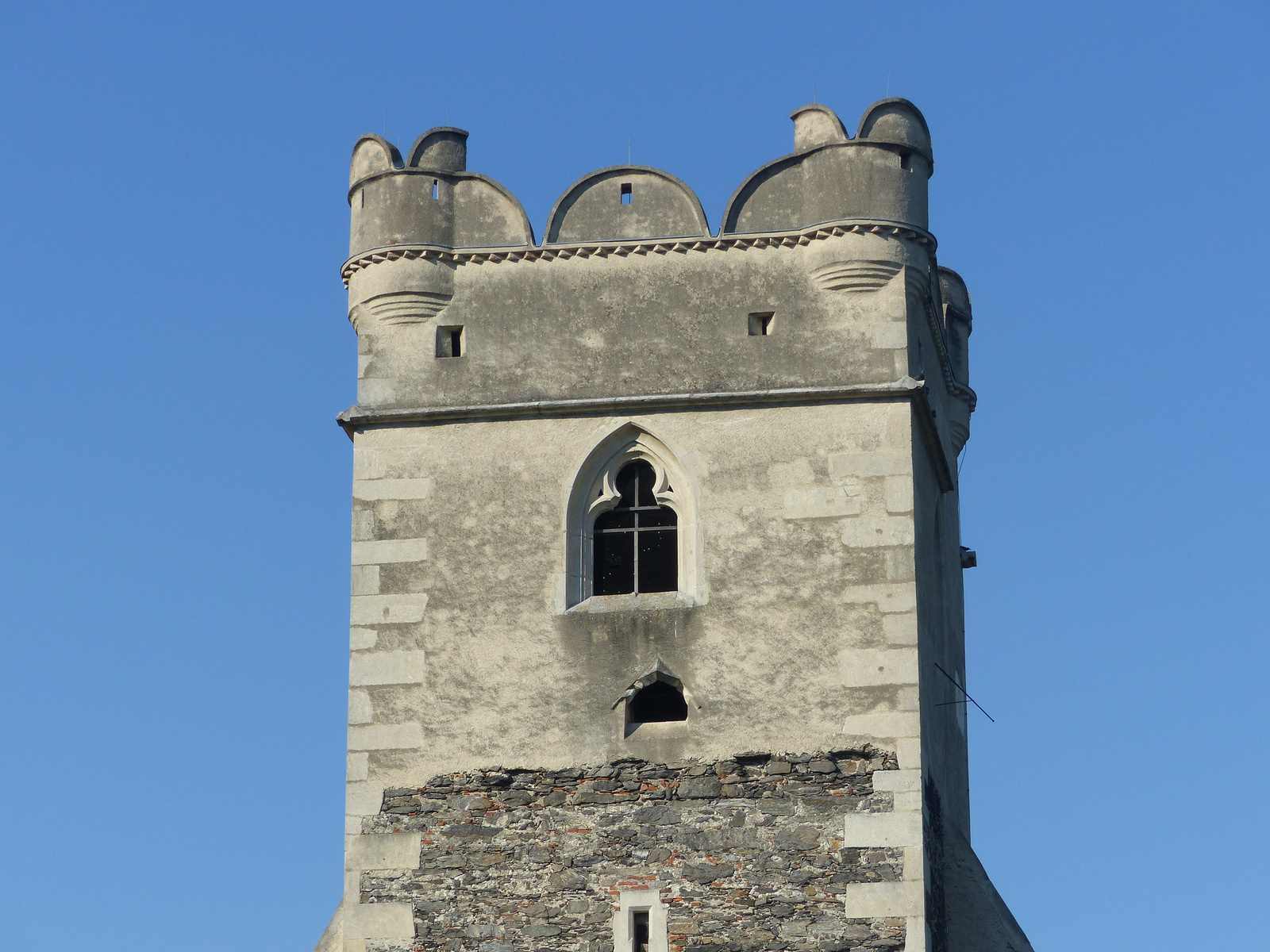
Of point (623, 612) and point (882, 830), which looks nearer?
point (882, 830)

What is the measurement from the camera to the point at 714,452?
19.0 metres

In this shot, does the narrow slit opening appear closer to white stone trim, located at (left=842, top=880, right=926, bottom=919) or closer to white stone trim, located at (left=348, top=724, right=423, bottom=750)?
white stone trim, located at (left=348, top=724, right=423, bottom=750)

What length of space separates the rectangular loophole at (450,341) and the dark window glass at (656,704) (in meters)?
3.07

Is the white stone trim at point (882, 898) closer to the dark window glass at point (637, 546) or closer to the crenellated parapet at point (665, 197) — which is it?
the dark window glass at point (637, 546)

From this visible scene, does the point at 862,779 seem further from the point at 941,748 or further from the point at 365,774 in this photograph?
the point at 365,774

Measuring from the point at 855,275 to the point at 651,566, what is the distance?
106 inches

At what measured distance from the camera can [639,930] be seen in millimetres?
17797

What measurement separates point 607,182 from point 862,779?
5.14m

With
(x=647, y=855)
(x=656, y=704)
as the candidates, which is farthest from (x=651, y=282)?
(x=647, y=855)

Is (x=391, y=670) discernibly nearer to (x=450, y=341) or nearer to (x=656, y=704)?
(x=656, y=704)

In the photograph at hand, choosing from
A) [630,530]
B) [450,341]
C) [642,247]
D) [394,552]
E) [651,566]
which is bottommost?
[651,566]

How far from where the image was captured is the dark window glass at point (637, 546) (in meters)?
18.9

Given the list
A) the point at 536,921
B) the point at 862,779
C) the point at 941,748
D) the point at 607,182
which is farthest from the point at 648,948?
the point at 607,182

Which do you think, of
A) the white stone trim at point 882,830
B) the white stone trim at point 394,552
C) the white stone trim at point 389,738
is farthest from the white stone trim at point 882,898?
the white stone trim at point 394,552
